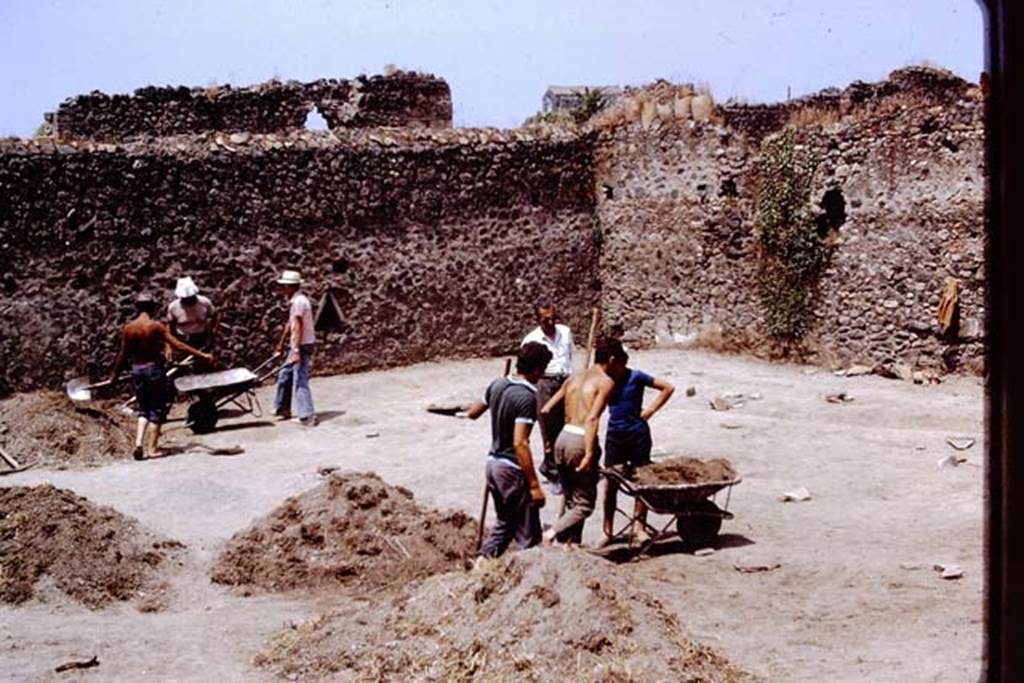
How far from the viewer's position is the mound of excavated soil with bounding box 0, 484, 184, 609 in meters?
8.73

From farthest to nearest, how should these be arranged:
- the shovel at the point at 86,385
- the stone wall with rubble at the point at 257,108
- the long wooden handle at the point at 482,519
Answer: the stone wall with rubble at the point at 257,108 → the shovel at the point at 86,385 → the long wooden handle at the point at 482,519

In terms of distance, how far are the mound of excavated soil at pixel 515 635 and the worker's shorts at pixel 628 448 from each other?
2.39 meters

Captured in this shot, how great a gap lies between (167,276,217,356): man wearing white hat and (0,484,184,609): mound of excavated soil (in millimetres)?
5578

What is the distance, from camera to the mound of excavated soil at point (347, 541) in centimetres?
909

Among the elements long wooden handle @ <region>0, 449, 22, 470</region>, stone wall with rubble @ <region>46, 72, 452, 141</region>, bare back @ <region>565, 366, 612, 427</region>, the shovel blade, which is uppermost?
stone wall with rubble @ <region>46, 72, 452, 141</region>

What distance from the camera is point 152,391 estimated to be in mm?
12812

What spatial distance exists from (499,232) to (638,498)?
33.9ft

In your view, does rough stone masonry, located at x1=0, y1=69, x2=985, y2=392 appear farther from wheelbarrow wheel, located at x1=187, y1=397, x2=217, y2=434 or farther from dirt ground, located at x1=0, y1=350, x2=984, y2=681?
wheelbarrow wheel, located at x1=187, y1=397, x2=217, y2=434

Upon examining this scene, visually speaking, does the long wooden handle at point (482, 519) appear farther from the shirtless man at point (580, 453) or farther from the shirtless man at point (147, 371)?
the shirtless man at point (147, 371)

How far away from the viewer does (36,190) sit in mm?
15469

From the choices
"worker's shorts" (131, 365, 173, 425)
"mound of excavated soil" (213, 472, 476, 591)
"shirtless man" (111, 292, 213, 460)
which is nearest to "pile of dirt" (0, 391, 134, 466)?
"shirtless man" (111, 292, 213, 460)

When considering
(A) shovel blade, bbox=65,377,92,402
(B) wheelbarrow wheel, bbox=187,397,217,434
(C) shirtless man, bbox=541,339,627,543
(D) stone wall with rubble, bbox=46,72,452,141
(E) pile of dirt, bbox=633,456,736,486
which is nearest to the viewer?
(C) shirtless man, bbox=541,339,627,543

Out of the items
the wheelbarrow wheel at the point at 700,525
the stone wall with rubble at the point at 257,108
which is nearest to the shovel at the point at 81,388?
the wheelbarrow wheel at the point at 700,525

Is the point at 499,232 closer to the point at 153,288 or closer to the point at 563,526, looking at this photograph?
the point at 153,288
